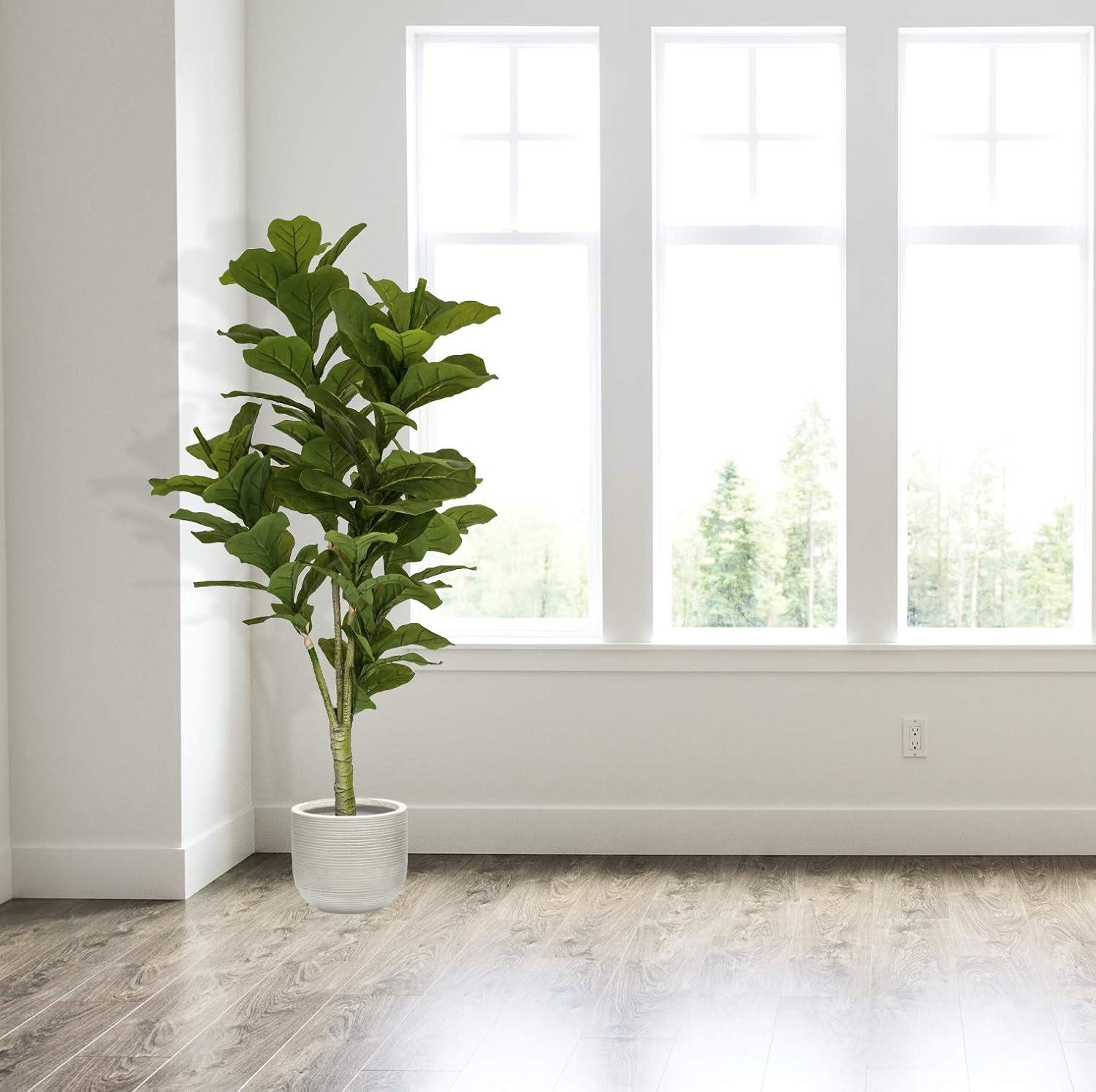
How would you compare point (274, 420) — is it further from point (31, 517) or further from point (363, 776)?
point (363, 776)

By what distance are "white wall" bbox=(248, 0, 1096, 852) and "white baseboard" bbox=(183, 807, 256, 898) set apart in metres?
0.08

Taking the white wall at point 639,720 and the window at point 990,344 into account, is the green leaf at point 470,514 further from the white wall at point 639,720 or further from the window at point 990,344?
the window at point 990,344

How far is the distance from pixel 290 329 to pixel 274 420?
0.29m

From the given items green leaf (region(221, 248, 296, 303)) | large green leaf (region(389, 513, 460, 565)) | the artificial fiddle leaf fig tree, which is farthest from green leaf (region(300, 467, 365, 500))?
green leaf (region(221, 248, 296, 303))

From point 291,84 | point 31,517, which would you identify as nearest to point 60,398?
point 31,517

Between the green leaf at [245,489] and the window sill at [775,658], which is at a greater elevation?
the green leaf at [245,489]

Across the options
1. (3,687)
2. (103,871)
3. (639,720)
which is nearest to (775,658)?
(639,720)

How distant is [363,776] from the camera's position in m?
3.96

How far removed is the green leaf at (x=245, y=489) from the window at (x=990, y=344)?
2.02m

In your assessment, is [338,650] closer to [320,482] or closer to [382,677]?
[382,677]

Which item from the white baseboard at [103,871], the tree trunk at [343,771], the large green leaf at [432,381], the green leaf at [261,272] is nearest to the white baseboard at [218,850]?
the white baseboard at [103,871]

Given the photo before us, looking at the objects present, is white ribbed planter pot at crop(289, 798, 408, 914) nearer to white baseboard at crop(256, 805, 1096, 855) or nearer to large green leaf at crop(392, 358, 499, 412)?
white baseboard at crop(256, 805, 1096, 855)

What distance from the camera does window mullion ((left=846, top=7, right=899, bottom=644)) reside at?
3.86 metres

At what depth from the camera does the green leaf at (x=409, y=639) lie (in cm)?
328
